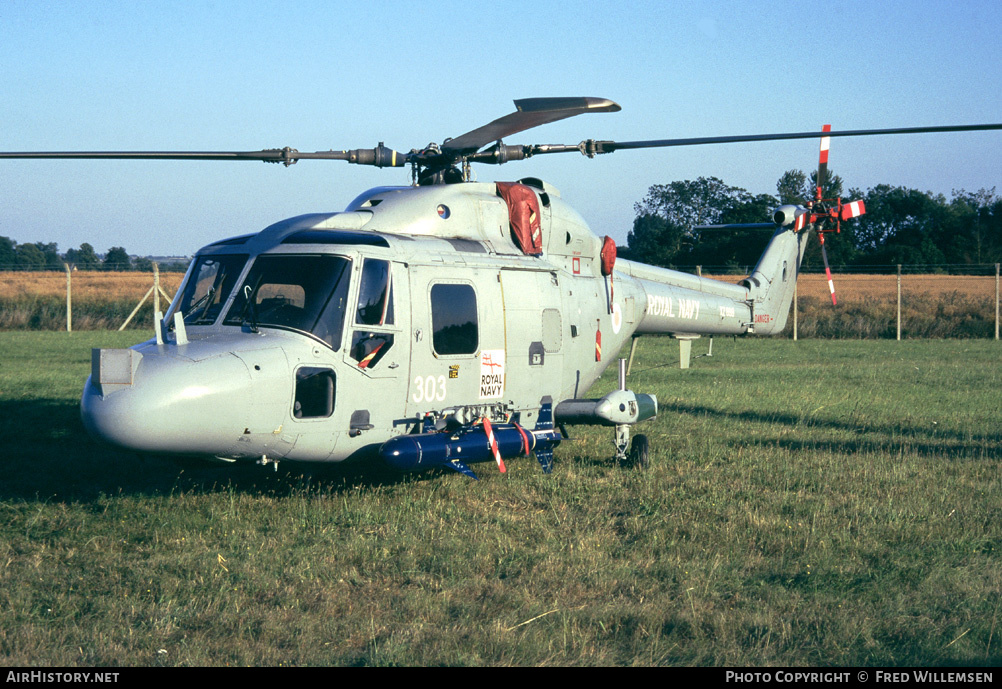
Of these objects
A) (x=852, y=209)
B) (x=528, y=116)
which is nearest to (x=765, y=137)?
(x=528, y=116)

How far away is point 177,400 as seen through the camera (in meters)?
6.53

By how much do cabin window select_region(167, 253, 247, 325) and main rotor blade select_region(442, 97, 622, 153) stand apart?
256cm

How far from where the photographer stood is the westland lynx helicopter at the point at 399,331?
6852 millimetres

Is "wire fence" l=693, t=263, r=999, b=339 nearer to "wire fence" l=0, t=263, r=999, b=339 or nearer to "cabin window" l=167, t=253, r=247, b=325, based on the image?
"wire fence" l=0, t=263, r=999, b=339

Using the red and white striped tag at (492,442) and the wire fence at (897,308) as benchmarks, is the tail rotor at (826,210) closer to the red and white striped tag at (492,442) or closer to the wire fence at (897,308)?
the red and white striped tag at (492,442)

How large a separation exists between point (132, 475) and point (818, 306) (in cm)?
3050

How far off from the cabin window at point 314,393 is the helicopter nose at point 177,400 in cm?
26

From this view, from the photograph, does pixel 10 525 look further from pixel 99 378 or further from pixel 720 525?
pixel 720 525

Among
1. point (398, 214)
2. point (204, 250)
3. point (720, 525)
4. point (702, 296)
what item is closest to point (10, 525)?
point (204, 250)

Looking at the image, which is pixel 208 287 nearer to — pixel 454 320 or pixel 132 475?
pixel 454 320

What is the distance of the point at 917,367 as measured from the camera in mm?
21062

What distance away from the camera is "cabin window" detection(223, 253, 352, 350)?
766 centimetres

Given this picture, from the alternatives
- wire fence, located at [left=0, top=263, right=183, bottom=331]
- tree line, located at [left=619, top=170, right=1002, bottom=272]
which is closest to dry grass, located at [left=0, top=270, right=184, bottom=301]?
wire fence, located at [left=0, top=263, right=183, bottom=331]

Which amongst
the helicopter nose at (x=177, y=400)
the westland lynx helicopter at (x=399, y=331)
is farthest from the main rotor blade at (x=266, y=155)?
the helicopter nose at (x=177, y=400)
